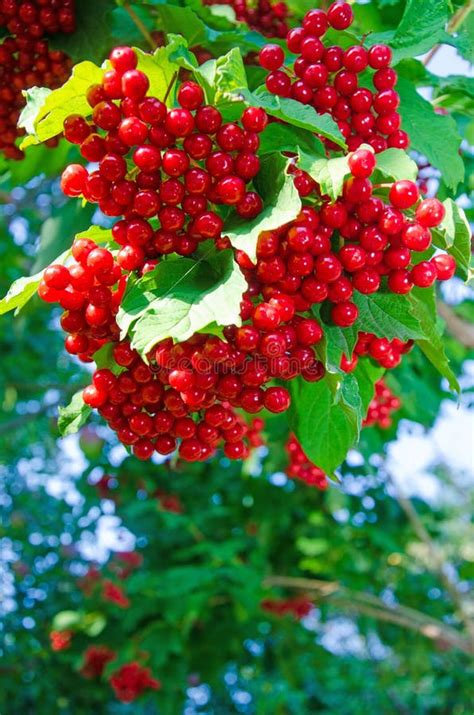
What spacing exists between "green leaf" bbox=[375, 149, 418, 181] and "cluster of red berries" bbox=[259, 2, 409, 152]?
7 centimetres

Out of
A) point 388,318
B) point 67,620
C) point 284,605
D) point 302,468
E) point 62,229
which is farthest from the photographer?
point 67,620

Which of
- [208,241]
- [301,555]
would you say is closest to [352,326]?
[208,241]

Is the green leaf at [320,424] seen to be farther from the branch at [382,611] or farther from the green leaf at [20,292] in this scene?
the branch at [382,611]

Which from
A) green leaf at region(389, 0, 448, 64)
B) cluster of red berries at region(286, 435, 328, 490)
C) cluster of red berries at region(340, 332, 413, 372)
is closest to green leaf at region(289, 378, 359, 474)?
cluster of red berries at region(340, 332, 413, 372)

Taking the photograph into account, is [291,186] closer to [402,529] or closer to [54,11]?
[54,11]

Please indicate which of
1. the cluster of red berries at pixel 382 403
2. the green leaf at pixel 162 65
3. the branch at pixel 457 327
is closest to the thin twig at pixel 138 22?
the green leaf at pixel 162 65

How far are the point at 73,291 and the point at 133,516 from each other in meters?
3.92

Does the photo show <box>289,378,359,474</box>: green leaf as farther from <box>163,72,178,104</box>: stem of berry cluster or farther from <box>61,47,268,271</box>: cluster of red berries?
<box>163,72,178,104</box>: stem of berry cluster

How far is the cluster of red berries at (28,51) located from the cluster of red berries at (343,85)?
719 millimetres

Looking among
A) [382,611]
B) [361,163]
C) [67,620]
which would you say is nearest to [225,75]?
[361,163]

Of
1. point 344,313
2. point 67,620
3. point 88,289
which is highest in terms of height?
point 344,313

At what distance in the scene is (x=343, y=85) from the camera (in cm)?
119

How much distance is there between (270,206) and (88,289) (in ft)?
0.97

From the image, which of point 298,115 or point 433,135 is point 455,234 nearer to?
point 298,115
